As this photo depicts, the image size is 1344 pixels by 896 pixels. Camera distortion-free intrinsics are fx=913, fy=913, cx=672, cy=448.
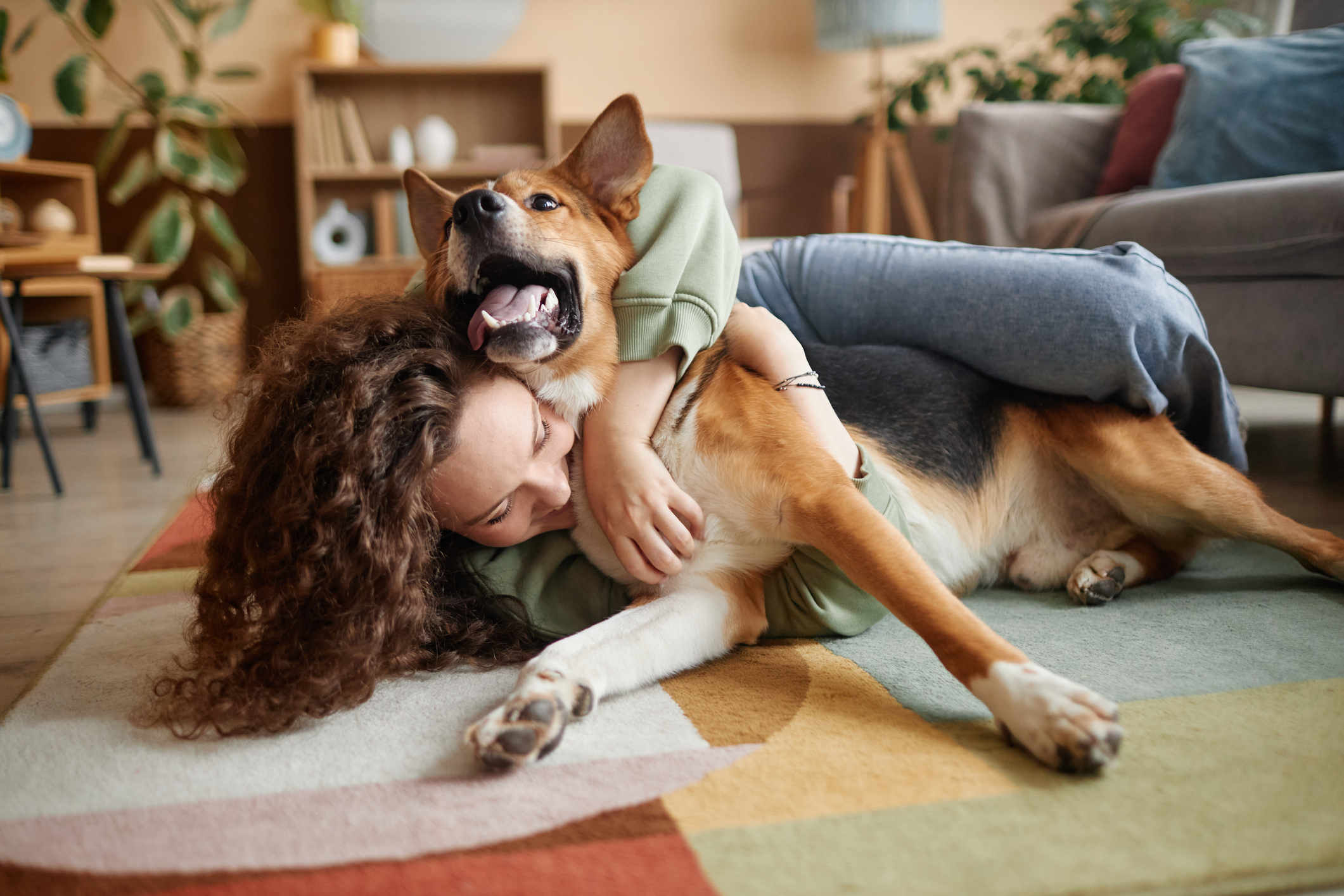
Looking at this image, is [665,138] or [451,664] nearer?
[451,664]

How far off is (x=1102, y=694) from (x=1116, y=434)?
2.04 ft

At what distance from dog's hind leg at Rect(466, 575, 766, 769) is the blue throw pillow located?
92.4 inches

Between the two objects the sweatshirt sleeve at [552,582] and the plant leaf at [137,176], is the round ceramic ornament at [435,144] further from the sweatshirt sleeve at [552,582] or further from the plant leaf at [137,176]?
the sweatshirt sleeve at [552,582]

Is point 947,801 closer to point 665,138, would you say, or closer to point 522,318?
point 522,318

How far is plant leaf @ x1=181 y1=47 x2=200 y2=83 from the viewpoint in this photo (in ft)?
15.9

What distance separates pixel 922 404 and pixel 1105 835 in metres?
0.91

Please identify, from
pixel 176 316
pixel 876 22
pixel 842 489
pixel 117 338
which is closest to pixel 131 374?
pixel 117 338

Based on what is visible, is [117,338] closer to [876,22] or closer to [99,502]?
[99,502]

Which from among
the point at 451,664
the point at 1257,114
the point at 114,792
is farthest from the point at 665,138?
the point at 114,792

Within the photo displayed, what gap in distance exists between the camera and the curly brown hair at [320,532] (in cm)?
115

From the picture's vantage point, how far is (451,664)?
134cm

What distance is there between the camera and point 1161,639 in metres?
1.36

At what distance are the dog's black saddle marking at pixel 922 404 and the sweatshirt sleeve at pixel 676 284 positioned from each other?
284mm

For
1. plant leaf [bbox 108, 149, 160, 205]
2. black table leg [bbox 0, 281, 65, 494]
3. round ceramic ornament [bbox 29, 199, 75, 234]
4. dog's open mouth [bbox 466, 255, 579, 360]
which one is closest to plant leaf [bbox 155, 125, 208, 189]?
plant leaf [bbox 108, 149, 160, 205]
